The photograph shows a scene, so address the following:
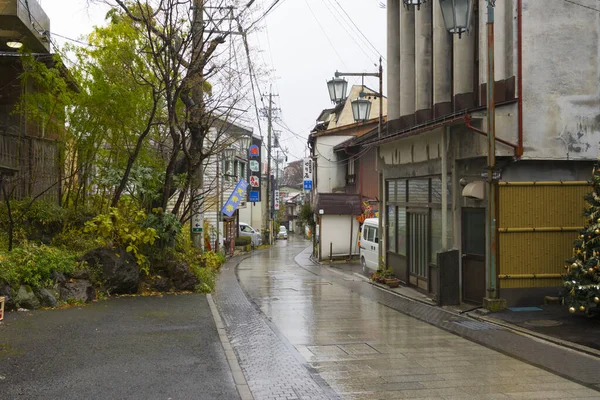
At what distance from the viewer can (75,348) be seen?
28.2 feet

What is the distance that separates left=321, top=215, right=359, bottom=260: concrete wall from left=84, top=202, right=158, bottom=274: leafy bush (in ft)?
65.8

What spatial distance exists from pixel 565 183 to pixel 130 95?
1104 cm

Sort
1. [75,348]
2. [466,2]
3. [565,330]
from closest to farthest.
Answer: [75,348], [565,330], [466,2]

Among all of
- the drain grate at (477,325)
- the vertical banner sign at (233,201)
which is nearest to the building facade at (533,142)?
the drain grate at (477,325)

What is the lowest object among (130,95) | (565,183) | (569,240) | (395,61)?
(569,240)

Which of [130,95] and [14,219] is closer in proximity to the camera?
[14,219]

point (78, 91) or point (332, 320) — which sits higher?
point (78, 91)

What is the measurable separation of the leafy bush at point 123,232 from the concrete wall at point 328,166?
83.0 feet

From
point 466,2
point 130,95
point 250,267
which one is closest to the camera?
point 466,2

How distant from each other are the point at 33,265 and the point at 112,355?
4507mm

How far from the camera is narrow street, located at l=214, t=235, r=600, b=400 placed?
23.7 feet

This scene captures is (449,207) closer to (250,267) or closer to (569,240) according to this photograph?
(569,240)

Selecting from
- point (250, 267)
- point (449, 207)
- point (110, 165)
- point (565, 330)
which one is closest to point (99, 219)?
point (110, 165)

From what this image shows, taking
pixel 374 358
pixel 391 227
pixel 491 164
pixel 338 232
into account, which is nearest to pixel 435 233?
pixel 391 227
